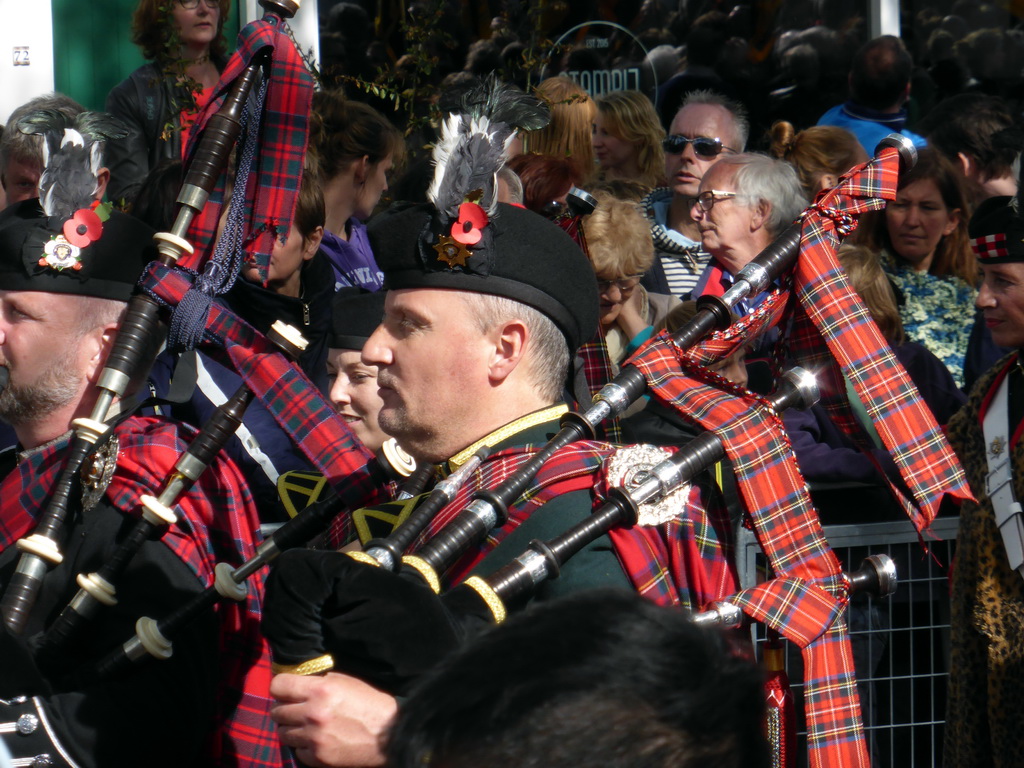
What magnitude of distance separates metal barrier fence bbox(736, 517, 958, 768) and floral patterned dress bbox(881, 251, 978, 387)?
1.24m

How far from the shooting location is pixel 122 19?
7.11 meters

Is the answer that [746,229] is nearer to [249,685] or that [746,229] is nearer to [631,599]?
[249,685]

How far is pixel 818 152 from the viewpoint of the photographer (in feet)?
18.1

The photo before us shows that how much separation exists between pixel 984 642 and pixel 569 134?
2.63 metres

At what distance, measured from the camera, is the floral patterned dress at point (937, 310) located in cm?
499

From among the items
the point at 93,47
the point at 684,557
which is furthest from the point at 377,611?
the point at 93,47

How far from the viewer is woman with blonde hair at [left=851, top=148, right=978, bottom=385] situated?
199 inches

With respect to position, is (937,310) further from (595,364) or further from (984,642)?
(595,364)

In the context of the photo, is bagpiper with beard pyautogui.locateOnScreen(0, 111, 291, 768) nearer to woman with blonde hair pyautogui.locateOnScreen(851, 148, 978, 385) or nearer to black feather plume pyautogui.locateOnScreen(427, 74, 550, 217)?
black feather plume pyautogui.locateOnScreen(427, 74, 550, 217)

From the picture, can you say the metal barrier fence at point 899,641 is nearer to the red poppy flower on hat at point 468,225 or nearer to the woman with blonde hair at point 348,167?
the red poppy flower on hat at point 468,225

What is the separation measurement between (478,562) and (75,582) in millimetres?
969

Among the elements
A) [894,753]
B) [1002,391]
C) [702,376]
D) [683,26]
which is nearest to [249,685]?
[702,376]

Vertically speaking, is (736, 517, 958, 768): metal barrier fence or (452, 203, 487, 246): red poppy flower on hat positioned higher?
(452, 203, 487, 246): red poppy flower on hat

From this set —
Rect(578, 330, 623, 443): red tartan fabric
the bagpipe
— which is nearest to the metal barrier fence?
Rect(578, 330, 623, 443): red tartan fabric
